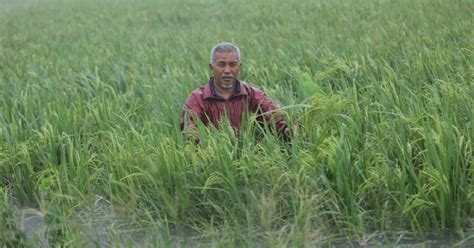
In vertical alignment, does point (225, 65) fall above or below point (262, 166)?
above

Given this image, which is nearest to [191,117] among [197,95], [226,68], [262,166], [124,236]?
[197,95]

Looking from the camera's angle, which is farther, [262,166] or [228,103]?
[228,103]

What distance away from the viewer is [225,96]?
3.20 meters

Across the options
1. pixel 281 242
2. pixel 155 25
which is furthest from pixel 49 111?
pixel 155 25

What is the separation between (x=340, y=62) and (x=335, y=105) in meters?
1.28

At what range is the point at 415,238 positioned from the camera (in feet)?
7.13

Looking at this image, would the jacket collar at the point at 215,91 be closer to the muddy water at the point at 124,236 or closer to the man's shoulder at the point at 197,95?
the man's shoulder at the point at 197,95

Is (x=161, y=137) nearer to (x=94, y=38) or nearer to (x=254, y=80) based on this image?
(x=254, y=80)

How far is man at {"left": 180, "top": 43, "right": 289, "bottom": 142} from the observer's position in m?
3.15

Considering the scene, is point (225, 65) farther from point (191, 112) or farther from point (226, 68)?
point (191, 112)

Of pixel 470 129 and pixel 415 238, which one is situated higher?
pixel 470 129

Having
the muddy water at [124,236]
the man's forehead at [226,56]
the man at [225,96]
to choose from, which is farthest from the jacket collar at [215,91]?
the muddy water at [124,236]

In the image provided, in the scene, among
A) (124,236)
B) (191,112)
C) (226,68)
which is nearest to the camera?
(124,236)

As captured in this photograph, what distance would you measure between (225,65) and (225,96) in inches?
6.5
